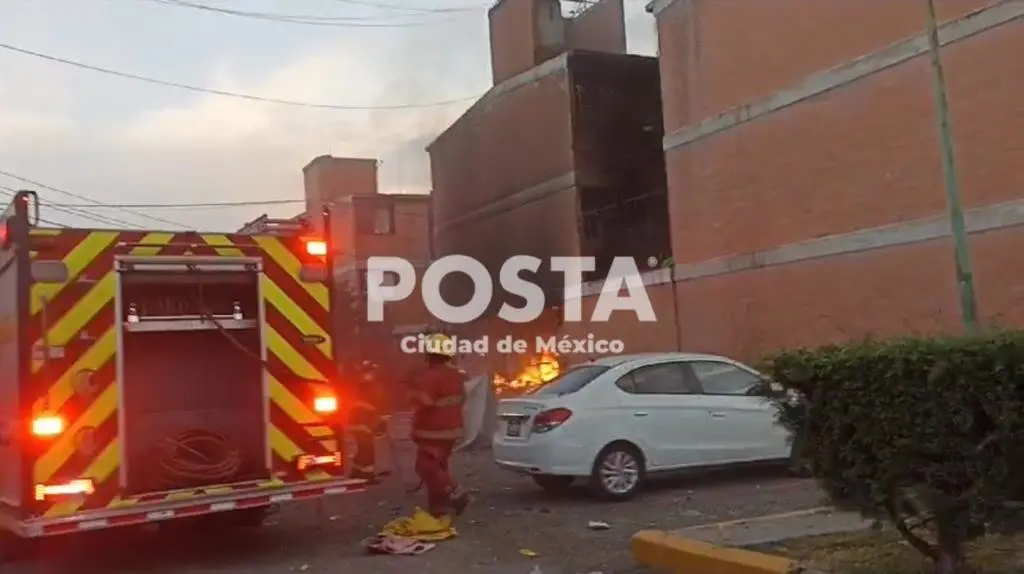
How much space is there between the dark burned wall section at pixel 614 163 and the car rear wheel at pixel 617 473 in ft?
37.3

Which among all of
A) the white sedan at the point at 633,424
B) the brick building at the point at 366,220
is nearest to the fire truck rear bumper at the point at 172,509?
the white sedan at the point at 633,424

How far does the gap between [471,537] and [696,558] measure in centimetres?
299

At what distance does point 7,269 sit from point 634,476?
632 centimetres

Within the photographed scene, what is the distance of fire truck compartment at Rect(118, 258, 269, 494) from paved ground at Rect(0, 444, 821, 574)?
89cm

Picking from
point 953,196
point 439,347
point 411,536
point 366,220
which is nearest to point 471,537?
point 411,536

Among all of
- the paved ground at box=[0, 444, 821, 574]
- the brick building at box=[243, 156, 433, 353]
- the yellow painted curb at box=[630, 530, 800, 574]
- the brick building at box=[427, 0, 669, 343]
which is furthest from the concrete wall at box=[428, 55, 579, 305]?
the yellow painted curb at box=[630, 530, 800, 574]

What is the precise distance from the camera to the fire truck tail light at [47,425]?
802 centimetres

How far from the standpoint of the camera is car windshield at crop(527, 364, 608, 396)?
11.5m

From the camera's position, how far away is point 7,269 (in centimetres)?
847

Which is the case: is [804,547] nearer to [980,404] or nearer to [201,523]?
[980,404]

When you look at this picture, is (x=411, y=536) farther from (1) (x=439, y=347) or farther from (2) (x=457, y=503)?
(1) (x=439, y=347)

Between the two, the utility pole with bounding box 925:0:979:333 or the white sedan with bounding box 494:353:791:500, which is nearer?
the white sedan with bounding box 494:353:791:500

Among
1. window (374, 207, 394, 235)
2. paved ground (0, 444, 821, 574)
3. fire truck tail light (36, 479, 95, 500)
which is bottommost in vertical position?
paved ground (0, 444, 821, 574)

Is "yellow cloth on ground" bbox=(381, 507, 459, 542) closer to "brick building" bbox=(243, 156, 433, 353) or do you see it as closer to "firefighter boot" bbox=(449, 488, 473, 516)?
"firefighter boot" bbox=(449, 488, 473, 516)
